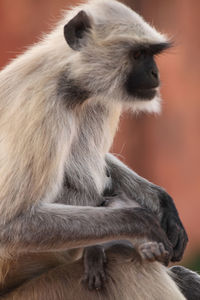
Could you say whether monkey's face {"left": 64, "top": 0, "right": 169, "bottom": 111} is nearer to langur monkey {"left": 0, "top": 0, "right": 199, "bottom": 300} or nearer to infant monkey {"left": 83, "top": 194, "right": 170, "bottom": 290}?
langur monkey {"left": 0, "top": 0, "right": 199, "bottom": 300}

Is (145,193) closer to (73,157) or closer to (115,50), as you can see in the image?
(73,157)

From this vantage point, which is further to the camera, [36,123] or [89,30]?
[89,30]

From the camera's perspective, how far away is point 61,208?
4355 millimetres

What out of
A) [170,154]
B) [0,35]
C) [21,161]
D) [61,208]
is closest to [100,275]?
[61,208]

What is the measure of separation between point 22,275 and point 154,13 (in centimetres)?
794

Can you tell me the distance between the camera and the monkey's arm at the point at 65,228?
4211mm

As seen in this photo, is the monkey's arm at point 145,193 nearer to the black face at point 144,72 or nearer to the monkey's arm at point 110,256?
the monkey's arm at point 110,256

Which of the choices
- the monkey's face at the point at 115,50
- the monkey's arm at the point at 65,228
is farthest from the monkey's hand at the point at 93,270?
the monkey's face at the point at 115,50

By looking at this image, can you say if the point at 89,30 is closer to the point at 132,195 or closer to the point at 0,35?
A: the point at 132,195

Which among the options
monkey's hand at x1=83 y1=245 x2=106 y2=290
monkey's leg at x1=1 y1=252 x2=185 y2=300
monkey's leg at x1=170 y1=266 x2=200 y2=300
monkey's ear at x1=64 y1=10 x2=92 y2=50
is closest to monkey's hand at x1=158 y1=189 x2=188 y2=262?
monkey's leg at x1=170 y1=266 x2=200 y2=300

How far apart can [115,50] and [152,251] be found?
4.51ft

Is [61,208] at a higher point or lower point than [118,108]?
lower

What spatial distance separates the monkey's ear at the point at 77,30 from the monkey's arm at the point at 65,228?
1.06 meters

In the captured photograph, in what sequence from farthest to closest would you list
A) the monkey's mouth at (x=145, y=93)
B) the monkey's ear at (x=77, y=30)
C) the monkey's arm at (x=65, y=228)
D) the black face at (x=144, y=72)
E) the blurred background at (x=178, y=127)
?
the blurred background at (x=178, y=127)
the monkey's mouth at (x=145, y=93)
the black face at (x=144, y=72)
the monkey's ear at (x=77, y=30)
the monkey's arm at (x=65, y=228)
